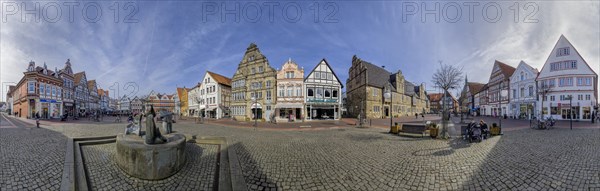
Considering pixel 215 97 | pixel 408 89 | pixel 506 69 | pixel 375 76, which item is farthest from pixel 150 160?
pixel 506 69

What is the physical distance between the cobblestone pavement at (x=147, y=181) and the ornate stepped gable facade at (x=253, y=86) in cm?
2137

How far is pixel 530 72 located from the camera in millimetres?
32281

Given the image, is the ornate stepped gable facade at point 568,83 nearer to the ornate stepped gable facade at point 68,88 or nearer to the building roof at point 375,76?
the building roof at point 375,76

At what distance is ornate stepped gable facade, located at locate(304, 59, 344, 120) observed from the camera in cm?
2834

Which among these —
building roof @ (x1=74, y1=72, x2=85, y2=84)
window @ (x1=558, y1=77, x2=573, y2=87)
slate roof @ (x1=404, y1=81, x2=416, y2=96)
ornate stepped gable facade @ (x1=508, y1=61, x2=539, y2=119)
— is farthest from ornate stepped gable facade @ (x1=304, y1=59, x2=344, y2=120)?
building roof @ (x1=74, y1=72, x2=85, y2=84)

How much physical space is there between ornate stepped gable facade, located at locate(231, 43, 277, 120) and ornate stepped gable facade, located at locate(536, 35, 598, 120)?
34479 mm

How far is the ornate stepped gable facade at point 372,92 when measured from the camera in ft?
108

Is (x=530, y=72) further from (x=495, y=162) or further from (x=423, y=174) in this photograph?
(x=423, y=174)

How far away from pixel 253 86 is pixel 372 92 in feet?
60.1

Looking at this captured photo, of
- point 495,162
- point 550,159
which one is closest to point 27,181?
point 495,162

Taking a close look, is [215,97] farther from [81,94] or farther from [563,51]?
[563,51]

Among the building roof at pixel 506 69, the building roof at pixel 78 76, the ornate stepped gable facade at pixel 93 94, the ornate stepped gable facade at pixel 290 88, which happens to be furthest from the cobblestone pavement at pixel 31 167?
the ornate stepped gable facade at pixel 93 94

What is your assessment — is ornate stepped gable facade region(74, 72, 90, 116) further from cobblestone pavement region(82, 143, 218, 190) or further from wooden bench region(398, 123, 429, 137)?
wooden bench region(398, 123, 429, 137)

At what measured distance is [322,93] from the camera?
29.1 metres
